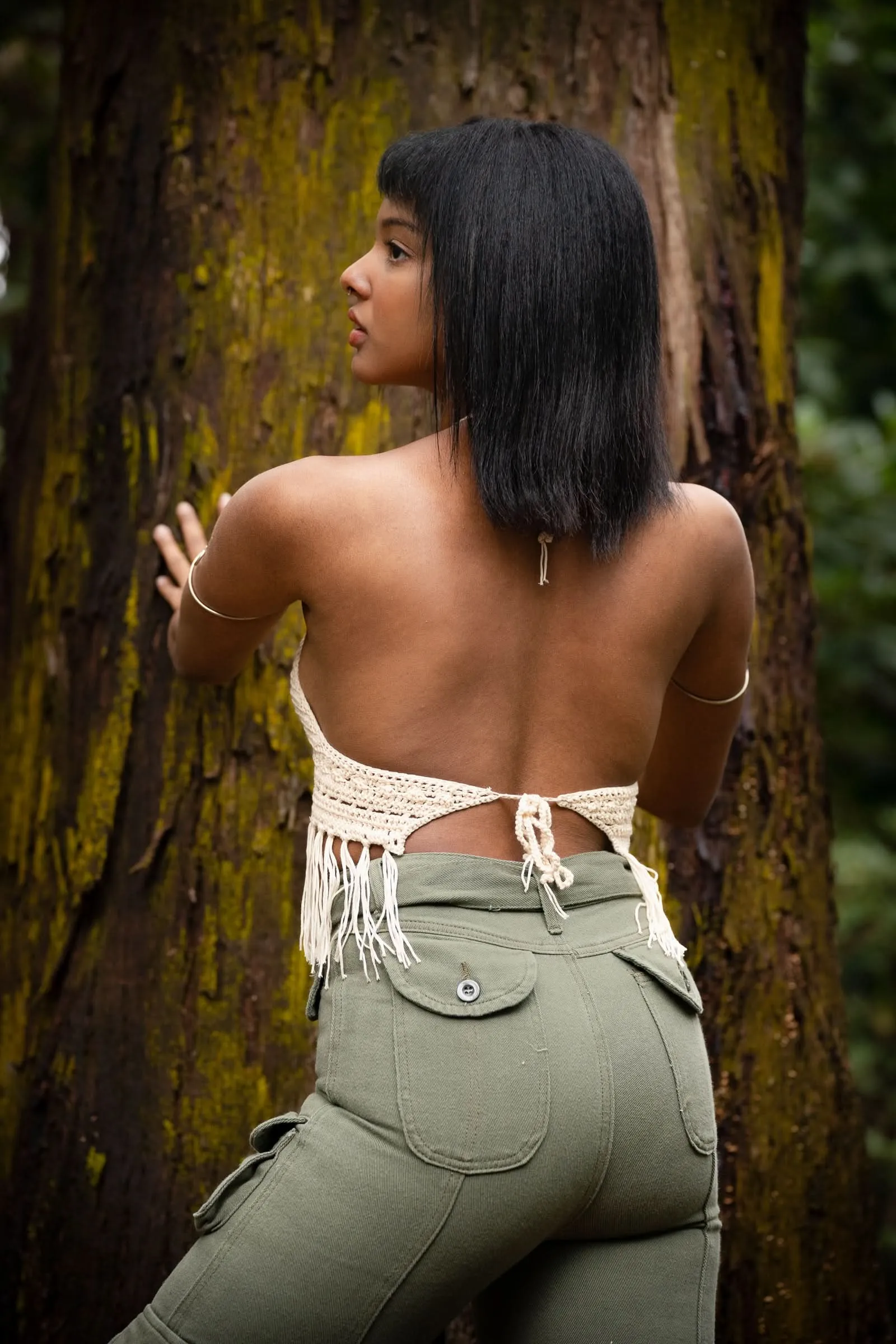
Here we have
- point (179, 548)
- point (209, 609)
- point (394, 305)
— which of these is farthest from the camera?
point (179, 548)

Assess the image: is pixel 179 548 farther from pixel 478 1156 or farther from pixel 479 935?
pixel 478 1156

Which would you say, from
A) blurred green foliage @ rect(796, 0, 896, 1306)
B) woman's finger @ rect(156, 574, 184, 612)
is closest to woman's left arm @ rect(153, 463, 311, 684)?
woman's finger @ rect(156, 574, 184, 612)

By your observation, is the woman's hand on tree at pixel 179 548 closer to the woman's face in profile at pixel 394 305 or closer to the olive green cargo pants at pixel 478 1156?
the woman's face in profile at pixel 394 305

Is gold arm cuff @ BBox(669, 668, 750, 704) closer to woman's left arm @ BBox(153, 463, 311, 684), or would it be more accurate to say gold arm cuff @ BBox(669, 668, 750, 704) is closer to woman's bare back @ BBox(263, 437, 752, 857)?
woman's bare back @ BBox(263, 437, 752, 857)

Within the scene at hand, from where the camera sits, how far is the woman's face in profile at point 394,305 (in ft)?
6.42

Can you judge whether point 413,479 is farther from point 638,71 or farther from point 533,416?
point 638,71

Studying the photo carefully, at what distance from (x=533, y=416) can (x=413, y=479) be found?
18 centimetres

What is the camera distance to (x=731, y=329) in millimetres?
3242

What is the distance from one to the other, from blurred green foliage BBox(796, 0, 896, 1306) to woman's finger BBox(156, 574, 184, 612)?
2806 mm

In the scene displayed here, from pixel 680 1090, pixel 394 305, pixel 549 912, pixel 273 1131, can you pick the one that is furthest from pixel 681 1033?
pixel 394 305

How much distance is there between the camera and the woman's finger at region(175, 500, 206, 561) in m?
2.83

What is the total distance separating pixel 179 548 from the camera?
3.00 metres

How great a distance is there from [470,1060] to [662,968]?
0.33 meters

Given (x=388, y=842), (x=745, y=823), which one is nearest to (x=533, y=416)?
(x=388, y=842)
